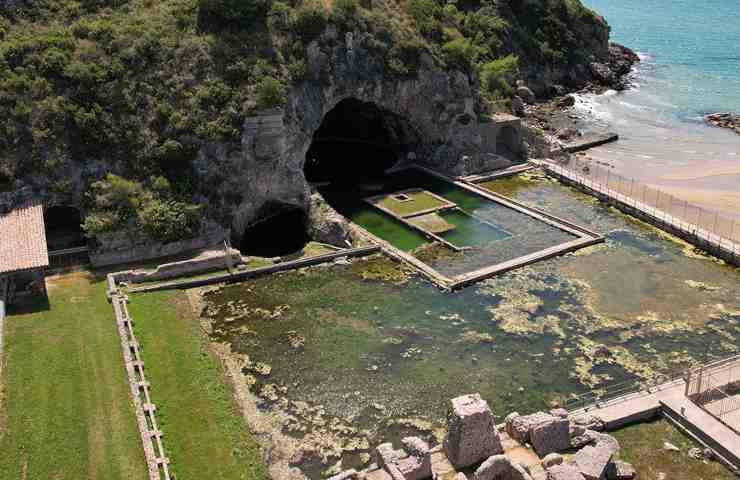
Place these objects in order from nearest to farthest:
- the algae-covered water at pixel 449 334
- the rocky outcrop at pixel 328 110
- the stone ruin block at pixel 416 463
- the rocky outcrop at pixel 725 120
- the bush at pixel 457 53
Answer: the stone ruin block at pixel 416 463
the algae-covered water at pixel 449 334
the rocky outcrop at pixel 328 110
the bush at pixel 457 53
the rocky outcrop at pixel 725 120

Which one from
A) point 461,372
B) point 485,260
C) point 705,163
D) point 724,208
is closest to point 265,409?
point 461,372

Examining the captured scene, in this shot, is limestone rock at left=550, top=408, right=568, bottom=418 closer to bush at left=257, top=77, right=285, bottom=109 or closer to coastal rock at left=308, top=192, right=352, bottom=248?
coastal rock at left=308, top=192, right=352, bottom=248

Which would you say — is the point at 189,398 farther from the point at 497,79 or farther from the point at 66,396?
the point at 497,79

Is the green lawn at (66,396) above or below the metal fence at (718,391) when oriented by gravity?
above

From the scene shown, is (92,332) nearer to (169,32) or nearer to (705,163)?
(169,32)

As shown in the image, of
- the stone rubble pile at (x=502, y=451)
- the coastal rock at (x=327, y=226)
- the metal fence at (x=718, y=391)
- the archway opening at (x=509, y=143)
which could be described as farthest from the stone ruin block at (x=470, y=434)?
the archway opening at (x=509, y=143)

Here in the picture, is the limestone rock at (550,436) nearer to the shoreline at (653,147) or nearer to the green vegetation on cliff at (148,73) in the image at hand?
the green vegetation on cliff at (148,73)

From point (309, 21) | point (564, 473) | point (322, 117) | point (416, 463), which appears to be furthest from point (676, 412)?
point (309, 21)
